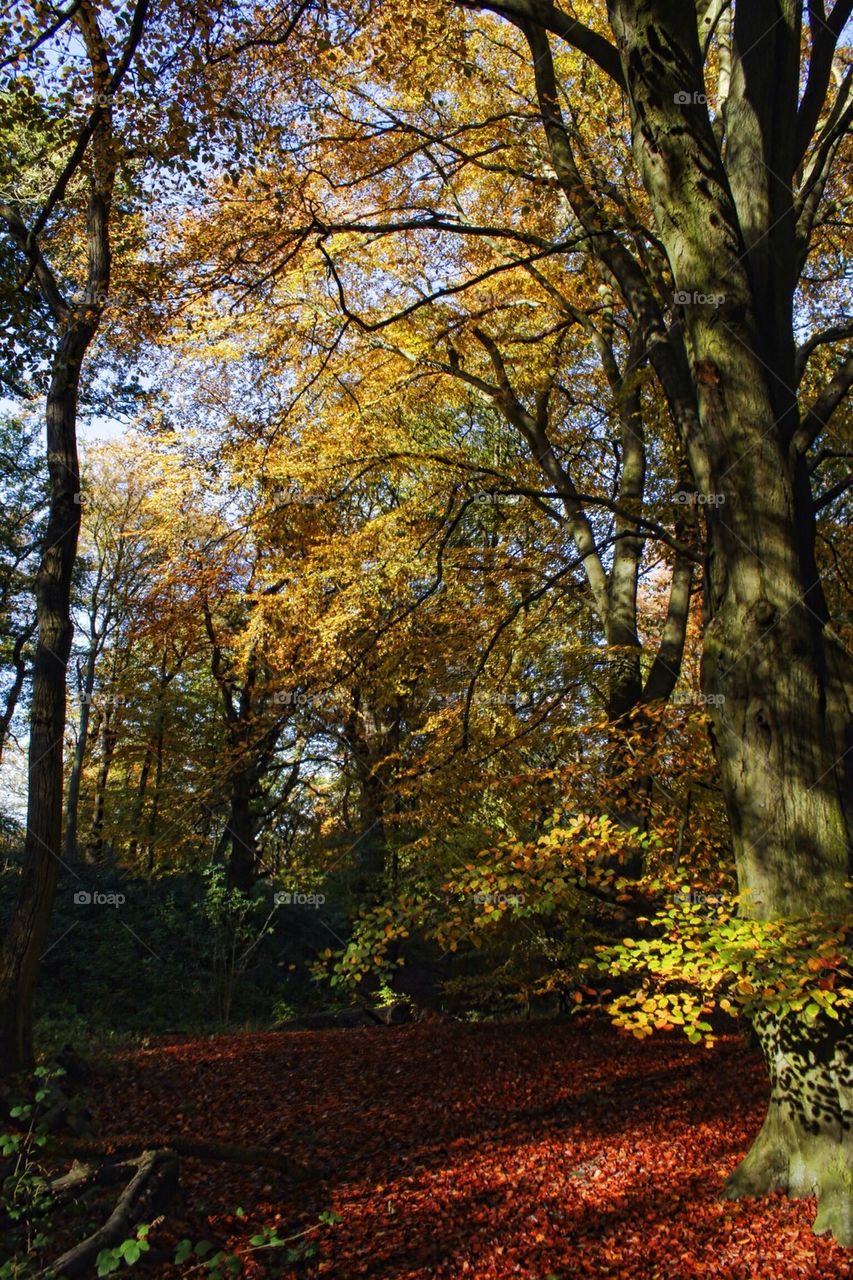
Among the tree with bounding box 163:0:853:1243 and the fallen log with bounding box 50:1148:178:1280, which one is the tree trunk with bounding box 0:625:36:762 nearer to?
the fallen log with bounding box 50:1148:178:1280

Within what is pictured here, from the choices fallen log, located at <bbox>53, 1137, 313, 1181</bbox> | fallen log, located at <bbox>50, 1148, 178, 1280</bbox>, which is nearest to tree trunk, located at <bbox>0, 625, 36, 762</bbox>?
fallen log, located at <bbox>53, 1137, 313, 1181</bbox>

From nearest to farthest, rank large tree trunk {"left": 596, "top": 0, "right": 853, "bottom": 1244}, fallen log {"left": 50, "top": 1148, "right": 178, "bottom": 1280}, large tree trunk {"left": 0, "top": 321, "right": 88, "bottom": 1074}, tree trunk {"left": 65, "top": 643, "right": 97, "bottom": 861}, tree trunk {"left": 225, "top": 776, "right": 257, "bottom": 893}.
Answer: fallen log {"left": 50, "top": 1148, "right": 178, "bottom": 1280}
large tree trunk {"left": 596, "top": 0, "right": 853, "bottom": 1244}
large tree trunk {"left": 0, "top": 321, "right": 88, "bottom": 1074}
tree trunk {"left": 225, "top": 776, "right": 257, "bottom": 893}
tree trunk {"left": 65, "top": 643, "right": 97, "bottom": 861}

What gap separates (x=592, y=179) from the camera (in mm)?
6844

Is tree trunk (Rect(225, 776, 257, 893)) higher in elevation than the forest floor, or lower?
higher

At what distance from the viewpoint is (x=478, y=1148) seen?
5613mm

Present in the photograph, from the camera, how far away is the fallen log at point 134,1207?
360 centimetres

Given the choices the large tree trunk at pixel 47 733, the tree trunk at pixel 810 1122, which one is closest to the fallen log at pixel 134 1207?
the large tree trunk at pixel 47 733

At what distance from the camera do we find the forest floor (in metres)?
4.09

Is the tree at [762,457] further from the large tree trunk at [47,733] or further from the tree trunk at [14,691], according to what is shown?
the tree trunk at [14,691]

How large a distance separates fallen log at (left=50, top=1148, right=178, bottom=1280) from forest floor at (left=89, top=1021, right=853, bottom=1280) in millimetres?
141

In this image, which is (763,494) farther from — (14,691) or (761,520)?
(14,691)

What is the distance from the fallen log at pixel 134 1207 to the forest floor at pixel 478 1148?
141 mm

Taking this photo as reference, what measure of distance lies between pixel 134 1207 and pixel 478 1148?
2.42 meters

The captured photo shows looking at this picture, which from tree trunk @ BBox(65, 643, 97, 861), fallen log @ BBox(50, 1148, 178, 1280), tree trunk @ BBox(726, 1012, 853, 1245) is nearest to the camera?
fallen log @ BBox(50, 1148, 178, 1280)
